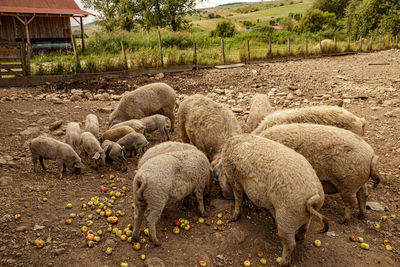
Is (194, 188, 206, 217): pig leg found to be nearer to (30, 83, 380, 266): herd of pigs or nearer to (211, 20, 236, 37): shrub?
(30, 83, 380, 266): herd of pigs

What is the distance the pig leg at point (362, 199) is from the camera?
452 centimetres

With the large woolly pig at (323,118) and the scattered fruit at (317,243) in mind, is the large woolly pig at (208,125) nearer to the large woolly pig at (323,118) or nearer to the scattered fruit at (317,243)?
the large woolly pig at (323,118)

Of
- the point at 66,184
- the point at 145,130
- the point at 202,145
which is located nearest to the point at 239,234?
the point at 202,145

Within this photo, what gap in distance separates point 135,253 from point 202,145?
2448 millimetres

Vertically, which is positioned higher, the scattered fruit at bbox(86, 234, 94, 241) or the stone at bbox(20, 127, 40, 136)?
the stone at bbox(20, 127, 40, 136)

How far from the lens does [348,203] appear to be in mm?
4301

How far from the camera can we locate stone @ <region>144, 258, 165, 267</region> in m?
3.53

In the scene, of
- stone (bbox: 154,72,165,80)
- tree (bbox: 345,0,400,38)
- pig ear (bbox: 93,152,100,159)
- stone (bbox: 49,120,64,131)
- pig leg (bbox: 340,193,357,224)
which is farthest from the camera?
tree (bbox: 345,0,400,38)

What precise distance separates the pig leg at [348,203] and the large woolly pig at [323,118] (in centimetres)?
148

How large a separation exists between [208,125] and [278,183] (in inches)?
87.2

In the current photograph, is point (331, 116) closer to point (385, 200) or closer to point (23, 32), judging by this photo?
point (385, 200)

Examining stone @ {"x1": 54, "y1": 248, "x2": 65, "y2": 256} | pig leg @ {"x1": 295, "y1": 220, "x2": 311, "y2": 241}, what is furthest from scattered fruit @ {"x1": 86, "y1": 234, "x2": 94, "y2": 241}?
pig leg @ {"x1": 295, "y1": 220, "x2": 311, "y2": 241}

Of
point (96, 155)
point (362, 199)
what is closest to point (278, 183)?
point (362, 199)

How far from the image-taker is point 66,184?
5.22m
